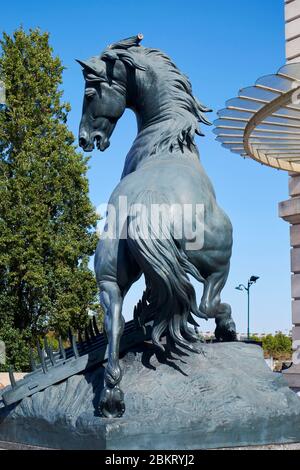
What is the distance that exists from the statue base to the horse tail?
0.62 feet

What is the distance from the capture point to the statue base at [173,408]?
3.51m

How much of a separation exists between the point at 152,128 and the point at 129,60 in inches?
21.0

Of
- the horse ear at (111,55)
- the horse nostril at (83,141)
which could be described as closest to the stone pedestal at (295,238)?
the horse nostril at (83,141)

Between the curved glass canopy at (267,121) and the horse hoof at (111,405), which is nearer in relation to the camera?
the horse hoof at (111,405)

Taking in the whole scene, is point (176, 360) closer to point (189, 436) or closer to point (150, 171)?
point (189, 436)

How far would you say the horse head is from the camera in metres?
4.52

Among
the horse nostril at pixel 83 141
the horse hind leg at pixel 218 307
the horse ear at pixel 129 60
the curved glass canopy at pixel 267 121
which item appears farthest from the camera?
the curved glass canopy at pixel 267 121

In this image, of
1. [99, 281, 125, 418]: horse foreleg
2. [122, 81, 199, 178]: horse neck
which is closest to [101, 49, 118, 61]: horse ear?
[122, 81, 199, 178]: horse neck

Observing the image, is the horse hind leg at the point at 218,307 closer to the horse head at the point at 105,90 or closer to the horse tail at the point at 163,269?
the horse tail at the point at 163,269

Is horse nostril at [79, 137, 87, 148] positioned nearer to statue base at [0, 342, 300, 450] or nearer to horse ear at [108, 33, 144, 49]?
horse ear at [108, 33, 144, 49]

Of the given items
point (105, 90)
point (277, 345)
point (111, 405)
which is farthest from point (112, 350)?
point (277, 345)

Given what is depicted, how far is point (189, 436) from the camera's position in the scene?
11.6 ft
